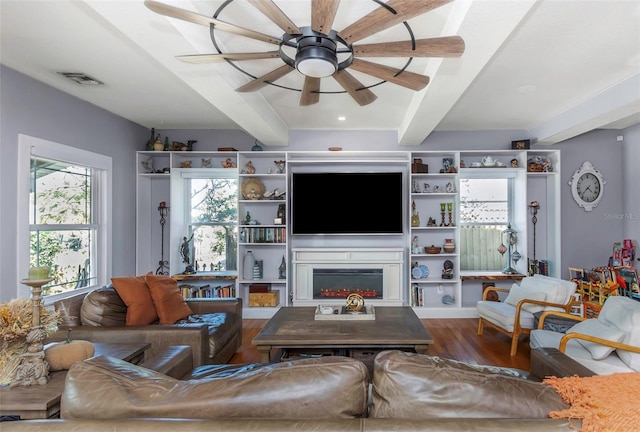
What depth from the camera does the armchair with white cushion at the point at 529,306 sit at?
341 centimetres

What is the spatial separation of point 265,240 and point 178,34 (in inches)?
124

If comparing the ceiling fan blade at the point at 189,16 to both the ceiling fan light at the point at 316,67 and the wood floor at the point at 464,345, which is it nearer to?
the ceiling fan light at the point at 316,67

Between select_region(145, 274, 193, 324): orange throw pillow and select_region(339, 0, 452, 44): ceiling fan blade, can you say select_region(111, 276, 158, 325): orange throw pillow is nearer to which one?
select_region(145, 274, 193, 324): orange throw pillow

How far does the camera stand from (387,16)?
1.58 meters

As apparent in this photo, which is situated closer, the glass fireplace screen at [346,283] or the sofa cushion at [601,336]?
the sofa cushion at [601,336]

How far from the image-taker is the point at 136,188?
474 centimetres

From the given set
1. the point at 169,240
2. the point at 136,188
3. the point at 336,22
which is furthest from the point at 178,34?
the point at 169,240

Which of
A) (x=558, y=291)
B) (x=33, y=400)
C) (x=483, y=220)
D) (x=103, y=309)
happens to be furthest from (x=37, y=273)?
(x=483, y=220)

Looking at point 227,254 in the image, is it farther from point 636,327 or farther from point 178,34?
point 636,327

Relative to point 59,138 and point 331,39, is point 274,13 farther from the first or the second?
point 59,138

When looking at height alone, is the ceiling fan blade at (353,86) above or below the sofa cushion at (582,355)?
above

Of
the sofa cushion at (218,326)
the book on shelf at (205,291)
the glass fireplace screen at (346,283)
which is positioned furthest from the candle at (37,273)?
the glass fireplace screen at (346,283)

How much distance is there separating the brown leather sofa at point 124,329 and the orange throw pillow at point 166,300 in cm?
10

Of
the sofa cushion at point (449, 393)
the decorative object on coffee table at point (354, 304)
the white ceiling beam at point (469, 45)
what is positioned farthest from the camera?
the decorative object on coffee table at point (354, 304)
